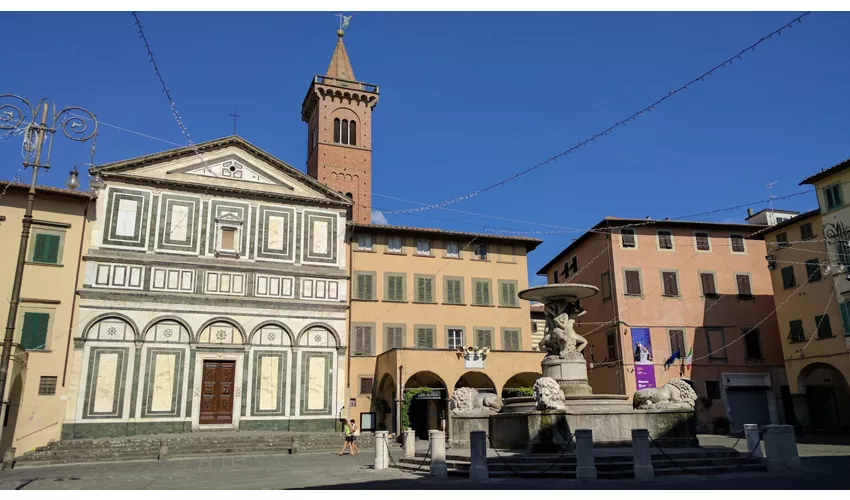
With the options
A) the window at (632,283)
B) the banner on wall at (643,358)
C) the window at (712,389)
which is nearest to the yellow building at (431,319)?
the banner on wall at (643,358)

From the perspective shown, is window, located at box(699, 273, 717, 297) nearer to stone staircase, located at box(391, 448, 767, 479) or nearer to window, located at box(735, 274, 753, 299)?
window, located at box(735, 274, 753, 299)

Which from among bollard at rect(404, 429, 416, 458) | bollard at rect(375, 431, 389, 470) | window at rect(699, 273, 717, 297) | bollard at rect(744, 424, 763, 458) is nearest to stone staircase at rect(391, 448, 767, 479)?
bollard at rect(744, 424, 763, 458)

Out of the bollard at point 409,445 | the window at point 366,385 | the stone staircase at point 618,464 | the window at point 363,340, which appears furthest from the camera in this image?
the window at point 363,340

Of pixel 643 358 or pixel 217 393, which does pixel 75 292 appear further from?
pixel 643 358

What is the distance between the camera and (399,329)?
31.9m

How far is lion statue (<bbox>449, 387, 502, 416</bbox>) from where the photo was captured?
17375mm

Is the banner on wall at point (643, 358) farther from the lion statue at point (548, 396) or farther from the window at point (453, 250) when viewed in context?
the lion statue at point (548, 396)

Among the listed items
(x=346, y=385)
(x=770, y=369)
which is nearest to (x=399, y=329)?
(x=346, y=385)

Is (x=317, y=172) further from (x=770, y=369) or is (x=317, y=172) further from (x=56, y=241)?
(x=770, y=369)

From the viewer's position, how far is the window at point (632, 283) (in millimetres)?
32438

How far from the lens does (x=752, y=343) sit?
3281 centimetres

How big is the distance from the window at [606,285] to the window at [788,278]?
8338 mm

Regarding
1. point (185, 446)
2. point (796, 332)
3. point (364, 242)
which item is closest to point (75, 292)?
point (185, 446)

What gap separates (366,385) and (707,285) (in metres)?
18.6
